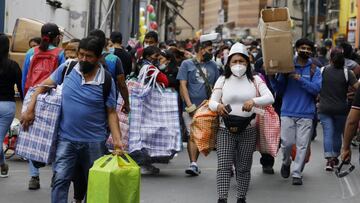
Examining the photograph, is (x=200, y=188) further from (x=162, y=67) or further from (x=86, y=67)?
(x=86, y=67)

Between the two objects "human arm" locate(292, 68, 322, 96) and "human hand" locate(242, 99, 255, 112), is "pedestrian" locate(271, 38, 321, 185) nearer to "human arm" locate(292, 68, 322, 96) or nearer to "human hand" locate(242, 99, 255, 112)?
"human arm" locate(292, 68, 322, 96)

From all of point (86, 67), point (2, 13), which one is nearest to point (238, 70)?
point (86, 67)

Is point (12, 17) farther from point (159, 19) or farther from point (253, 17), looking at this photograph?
point (253, 17)

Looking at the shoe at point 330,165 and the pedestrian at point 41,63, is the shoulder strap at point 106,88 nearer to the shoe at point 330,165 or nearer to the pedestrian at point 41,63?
the pedestrian at point 41,63

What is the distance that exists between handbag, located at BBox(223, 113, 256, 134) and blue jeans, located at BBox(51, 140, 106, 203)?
163cm

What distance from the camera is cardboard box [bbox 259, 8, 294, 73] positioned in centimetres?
934

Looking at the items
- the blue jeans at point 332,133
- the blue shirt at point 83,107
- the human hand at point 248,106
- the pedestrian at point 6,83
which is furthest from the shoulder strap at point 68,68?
the blue jeans at point 332,133

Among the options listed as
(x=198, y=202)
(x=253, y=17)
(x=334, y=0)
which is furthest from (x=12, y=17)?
(x=253, y=17)

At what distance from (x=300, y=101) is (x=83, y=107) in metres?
4.06

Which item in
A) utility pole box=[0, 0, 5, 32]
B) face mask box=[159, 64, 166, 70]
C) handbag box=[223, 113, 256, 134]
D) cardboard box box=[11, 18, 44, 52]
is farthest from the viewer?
utility pole box=[0, 0, 5, 32]

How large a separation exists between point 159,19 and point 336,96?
36725 millimetres

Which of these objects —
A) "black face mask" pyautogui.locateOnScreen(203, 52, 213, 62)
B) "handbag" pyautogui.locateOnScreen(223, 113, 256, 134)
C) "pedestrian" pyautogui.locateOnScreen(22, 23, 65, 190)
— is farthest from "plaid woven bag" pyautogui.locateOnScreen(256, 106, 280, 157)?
"black face mask" pyautogui.locateOnScreen(203, 52, 213, 62)

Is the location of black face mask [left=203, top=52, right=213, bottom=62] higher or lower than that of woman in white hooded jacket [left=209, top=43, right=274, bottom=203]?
higher

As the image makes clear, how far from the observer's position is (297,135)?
1001 cm
